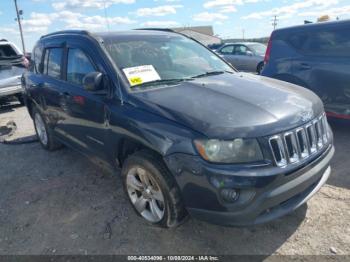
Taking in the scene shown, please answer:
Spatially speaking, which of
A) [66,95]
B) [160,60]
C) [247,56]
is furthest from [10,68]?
[247,56]

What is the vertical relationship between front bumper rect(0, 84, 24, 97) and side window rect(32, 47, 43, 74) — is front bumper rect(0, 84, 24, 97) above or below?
below

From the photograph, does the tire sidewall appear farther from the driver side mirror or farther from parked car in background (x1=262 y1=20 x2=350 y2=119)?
parked car in background (x1=262 y1=20 x2=350 y2=119)

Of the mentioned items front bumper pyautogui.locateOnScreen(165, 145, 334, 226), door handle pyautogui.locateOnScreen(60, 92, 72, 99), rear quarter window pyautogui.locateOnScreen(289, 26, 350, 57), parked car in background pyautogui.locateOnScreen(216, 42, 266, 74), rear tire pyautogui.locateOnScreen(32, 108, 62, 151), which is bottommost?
parked car in background pyautogui.locateOnScreen(216, 42, 266, 74)

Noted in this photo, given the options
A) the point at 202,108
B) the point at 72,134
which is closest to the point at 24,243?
the point at 72,134

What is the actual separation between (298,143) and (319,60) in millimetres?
3237

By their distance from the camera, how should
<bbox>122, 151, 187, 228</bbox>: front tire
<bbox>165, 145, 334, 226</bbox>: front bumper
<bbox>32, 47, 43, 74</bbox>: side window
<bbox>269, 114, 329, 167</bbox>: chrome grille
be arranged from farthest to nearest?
<bbox>32, 47, 43, 74</bbox>: side window
<bbox>122, 151, 187, 228</bbox>: front tire
<bbox>269, 114, 329, 167</bbox>: chrome grille
<bbox>165, 145, 334, 226</bbox>: front bumper

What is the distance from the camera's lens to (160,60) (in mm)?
3576

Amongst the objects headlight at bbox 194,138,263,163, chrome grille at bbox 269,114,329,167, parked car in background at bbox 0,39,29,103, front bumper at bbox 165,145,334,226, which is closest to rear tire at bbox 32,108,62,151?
front bumper at bbox 165,145,334,226

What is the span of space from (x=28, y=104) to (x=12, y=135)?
125 cm

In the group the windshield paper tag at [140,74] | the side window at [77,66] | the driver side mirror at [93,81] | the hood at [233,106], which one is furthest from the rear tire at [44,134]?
the hood at [233,106]

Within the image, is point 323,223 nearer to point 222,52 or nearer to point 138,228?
point 138,228

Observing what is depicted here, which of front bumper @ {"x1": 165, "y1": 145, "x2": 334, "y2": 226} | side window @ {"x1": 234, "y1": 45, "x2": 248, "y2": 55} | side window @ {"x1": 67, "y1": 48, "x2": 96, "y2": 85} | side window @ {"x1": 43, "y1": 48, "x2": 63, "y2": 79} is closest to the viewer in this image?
front bumper @ {"x1": 165, "y1": 145, "x2": 334, "y2": 226}

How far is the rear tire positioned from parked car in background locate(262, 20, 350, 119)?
154 inches

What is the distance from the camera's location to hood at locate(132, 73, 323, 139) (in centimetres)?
247
